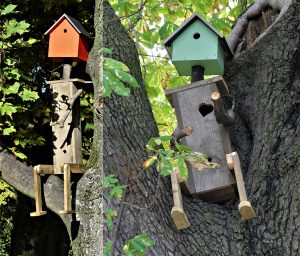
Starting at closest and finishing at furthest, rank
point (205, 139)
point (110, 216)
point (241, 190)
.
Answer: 1. point (110, 216)
2. point (241, 190)
3. point (205, 139)

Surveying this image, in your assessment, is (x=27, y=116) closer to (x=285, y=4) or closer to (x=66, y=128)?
(x=66, y=128)

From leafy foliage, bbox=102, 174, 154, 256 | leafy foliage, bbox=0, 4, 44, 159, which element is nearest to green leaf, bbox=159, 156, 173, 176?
leafy foliage, bbox=102, 174, 154, 256

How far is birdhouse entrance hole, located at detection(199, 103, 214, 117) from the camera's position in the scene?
11.5 feet

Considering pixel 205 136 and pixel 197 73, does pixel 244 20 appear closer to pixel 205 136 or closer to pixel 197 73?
pixel 197 73

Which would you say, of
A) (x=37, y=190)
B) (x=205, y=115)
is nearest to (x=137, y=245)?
(x=205, y=115)

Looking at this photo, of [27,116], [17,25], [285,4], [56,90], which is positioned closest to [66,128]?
[56,90]

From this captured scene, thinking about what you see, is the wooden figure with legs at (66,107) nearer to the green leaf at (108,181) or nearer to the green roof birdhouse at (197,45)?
the green roof birdhouse at (197,45)

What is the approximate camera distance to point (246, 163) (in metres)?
3.61

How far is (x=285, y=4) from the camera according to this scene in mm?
3908

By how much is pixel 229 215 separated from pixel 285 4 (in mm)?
1449

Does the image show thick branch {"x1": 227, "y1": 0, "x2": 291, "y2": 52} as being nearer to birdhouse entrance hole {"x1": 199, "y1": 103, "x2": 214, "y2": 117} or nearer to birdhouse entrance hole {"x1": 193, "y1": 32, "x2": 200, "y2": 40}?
birdhouse entrance hole {"x1": 193, "y1": 32, "x2": 200, "y2": 40}

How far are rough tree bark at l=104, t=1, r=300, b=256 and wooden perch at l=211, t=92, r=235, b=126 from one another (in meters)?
0.26

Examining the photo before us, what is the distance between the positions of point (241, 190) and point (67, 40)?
1.85 metres

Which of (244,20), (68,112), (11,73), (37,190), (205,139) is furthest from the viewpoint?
(11,73)
